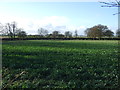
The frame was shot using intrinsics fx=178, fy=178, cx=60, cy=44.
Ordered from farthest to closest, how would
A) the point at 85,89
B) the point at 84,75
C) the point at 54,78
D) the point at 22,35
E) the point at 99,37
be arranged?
1. the point at 99,37
2. the point at 22,35
3. the point at 84,75
4. the point at 54,78
5. the point at 85,89

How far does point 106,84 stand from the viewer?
7695 mm

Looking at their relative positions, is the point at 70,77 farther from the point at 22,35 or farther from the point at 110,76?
the point at 22,35

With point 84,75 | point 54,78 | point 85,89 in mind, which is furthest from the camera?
point 84,75

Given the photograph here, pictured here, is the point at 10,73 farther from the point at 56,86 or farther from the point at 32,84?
the point at 56,86

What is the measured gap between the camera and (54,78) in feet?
27.7

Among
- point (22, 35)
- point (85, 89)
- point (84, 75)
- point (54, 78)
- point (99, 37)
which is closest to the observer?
point (85, 89)

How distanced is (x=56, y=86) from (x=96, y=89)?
5.23 feet

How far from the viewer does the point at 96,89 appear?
7.06 m

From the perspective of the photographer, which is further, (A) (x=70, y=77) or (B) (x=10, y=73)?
(B) (x=10, y=73)

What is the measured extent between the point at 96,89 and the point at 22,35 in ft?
280

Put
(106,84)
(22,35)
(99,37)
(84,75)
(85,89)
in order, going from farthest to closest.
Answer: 1. (99,37)
2. (22,35)
3. (84,75)
4. (106,84)
5. (85,89)

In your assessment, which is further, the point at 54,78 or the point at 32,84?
the point at 54,78

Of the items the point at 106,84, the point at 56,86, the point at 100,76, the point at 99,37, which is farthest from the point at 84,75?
the point at 99,37

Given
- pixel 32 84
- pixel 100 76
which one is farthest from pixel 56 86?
pixel 100 76
